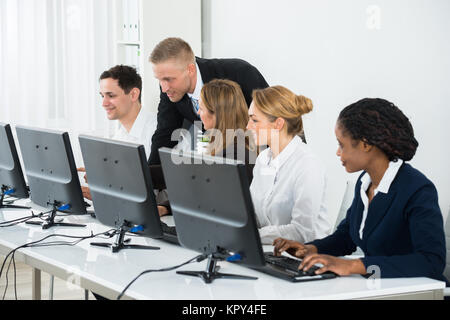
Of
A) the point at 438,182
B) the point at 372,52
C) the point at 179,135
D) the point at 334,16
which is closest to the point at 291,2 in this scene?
the point at 334,16

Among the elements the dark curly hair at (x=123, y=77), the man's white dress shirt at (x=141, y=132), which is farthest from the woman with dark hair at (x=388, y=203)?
Result: the dark curly hair at (x=123, y=77)

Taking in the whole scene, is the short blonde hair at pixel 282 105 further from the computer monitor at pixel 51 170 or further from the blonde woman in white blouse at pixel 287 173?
the computer monitor at pixel 51 170

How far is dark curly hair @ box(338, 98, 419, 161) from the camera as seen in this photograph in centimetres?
180

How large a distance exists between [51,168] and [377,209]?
1.22 meters

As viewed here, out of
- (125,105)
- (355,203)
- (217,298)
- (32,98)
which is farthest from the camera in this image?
(32,98)

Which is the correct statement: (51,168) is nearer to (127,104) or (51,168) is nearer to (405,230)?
(127,104)

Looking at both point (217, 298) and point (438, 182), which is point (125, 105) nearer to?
point (438, 182)

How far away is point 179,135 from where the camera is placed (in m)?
3.27

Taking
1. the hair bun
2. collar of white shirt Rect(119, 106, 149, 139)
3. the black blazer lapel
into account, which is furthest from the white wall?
the black blazer lapel

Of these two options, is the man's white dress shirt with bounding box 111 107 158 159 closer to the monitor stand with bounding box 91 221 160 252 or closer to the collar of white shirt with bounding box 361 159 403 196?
the monitor stand with bounding box 91 221 160 252

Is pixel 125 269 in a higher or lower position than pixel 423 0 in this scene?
lower

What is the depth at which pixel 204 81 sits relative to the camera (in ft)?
10.5

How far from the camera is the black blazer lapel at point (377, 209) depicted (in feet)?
6.01
